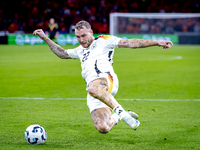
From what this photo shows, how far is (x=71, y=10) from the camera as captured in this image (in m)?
33.3

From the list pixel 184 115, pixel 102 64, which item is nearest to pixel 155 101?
pixel 184 115

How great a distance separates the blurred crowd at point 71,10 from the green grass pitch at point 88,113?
21.3 m

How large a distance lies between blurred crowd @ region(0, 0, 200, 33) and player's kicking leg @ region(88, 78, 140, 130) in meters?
27.1

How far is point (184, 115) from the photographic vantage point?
5875 mm

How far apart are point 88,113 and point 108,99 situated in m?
1.93

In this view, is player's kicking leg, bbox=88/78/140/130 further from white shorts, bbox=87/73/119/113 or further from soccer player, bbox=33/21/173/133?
white shorts, bbox=87/73/119/113

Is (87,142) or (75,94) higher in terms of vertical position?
(87,142)

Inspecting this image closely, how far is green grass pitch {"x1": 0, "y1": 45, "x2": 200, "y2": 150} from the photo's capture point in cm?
433

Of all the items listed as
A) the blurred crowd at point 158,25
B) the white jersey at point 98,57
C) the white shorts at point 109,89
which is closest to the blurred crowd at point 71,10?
the blurred crowd at point 158,25

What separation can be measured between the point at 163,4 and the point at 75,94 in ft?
89.1

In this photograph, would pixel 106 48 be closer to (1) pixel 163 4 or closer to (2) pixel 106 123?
(2) pixel 106 123

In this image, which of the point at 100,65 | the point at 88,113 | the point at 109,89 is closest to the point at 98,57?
the point at 100,65

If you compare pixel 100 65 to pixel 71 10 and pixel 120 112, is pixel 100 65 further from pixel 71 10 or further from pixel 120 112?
pixel 71 10

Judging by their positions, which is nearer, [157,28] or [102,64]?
[102,64]
